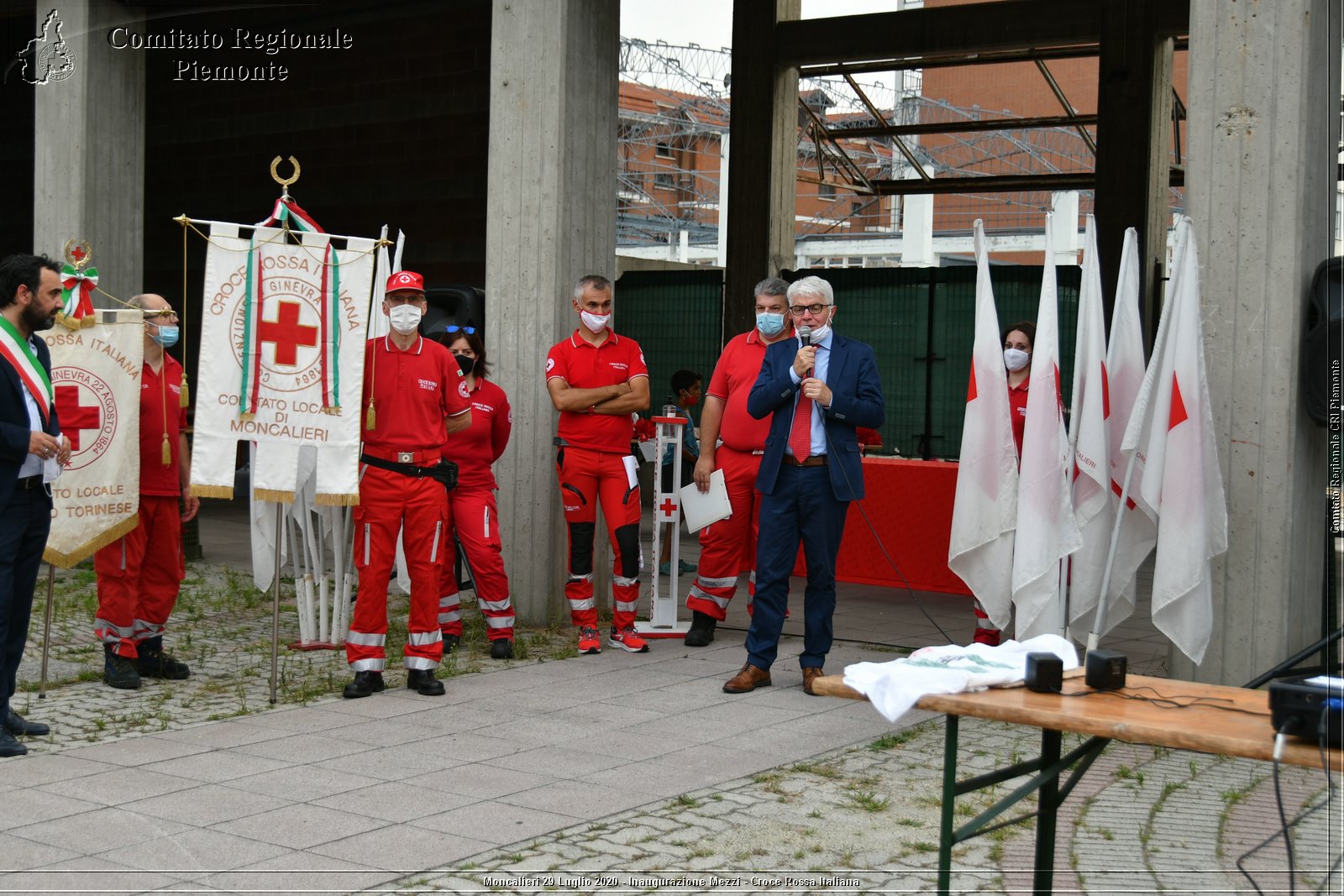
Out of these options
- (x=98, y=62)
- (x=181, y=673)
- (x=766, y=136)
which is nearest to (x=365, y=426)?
(x=181, y=673)

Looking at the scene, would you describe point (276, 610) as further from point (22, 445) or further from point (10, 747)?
point (22, 445)

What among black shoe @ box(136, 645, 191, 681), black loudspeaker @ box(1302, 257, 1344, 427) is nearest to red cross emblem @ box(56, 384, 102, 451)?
black shoe @ box(136, 645, 191, 681)

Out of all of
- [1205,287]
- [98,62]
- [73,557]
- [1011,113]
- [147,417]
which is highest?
[1011,113]

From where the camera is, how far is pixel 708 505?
8.69 metres

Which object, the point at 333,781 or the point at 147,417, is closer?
the point at 333,781

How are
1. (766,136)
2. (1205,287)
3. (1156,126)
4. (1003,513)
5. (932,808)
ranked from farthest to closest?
(766,136)
(1156,126)
(1003,513)
(1205,287)
(932,808)

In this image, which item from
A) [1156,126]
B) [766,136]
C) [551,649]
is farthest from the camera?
[766,136]

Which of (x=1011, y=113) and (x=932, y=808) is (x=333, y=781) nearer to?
(x=932, y=808)

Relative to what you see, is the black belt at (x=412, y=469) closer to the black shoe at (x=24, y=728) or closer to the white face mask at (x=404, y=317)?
the white face mask at (x=404, y=317)

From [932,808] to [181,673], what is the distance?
14.3ft

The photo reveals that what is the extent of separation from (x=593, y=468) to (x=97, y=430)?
2.73 meters

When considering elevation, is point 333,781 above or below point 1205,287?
below

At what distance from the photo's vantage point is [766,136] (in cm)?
1820

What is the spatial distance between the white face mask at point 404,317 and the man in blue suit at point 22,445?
1611 mm
